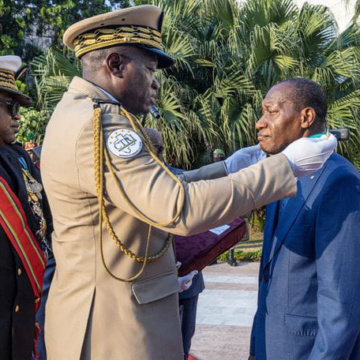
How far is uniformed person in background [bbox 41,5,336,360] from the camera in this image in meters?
1.64

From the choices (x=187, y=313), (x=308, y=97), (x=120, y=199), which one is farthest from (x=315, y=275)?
(x=187, y=313)

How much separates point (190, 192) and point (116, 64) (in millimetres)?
553

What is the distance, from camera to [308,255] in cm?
Result: 208

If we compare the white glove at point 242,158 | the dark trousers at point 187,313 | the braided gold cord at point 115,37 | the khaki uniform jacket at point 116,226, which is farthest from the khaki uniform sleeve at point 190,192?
the dark trousers at point 187,313

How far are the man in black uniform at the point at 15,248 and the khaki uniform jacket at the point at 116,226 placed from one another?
0.72 meters

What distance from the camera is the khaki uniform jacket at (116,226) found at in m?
1.64

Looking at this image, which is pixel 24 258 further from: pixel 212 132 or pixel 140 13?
pixel 212 132

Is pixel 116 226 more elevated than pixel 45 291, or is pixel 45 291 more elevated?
pixel 116 226

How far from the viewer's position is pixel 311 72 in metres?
10.5

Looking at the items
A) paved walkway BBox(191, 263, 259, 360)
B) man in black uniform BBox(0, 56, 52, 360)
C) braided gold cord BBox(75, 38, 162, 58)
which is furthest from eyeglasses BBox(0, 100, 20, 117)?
paved walkway BBox(191, 263, 259, 360)

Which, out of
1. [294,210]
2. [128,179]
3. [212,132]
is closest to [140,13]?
[128,179]

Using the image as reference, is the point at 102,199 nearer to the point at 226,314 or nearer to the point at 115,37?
the point at 115,37

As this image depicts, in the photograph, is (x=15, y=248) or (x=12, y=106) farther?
(x=12, y=106)

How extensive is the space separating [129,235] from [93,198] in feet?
0.51
